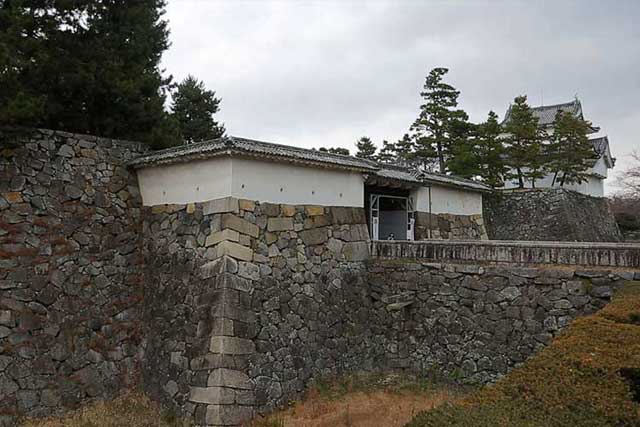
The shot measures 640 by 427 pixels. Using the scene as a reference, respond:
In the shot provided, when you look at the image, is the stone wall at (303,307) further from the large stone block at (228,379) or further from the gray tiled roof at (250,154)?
the gray tiled roof at (250,154)

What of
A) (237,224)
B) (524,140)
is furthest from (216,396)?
(524,140)

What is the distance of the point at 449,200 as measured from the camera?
13.9 m

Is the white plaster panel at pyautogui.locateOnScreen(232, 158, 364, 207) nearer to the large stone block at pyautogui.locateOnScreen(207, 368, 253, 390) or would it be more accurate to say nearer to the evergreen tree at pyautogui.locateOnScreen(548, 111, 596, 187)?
the large stone block at pyautogui.locateOnScreen(207, 368, 253, 390)

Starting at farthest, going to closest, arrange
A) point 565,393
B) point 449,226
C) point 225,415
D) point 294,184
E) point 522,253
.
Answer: point 449,226 → point 294,184 → point 522,253 → point 225,415 → point 565,393

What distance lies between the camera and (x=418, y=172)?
12.7m

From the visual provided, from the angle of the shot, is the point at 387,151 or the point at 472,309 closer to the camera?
the point at 472,309

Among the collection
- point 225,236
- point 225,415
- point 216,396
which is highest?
point 225,236

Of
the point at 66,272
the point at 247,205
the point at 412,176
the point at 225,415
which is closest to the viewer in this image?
the point at 225,415

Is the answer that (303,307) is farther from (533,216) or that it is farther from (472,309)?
(533,216)

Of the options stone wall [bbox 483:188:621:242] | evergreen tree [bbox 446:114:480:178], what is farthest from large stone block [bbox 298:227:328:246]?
evergreen tree [bbox 446:114:480:178]

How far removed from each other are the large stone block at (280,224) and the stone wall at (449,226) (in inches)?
176

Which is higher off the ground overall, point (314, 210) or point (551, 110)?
point (551, 110)

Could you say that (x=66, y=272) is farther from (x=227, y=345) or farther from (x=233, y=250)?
(x=227, y=345)

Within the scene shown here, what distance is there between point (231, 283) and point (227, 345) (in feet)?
2.99
